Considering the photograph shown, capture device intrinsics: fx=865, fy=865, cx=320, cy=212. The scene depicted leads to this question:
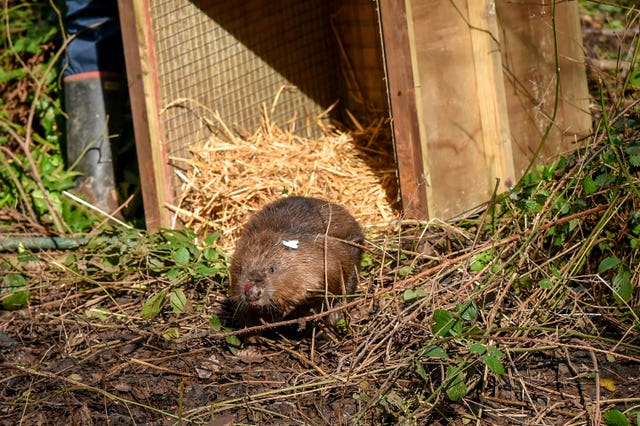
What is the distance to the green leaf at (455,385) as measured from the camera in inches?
137

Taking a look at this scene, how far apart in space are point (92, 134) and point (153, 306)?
2679 millimetres

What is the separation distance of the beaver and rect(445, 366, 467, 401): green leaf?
88 centimetres

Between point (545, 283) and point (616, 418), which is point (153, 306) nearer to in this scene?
point (545, 283)

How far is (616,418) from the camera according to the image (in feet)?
10.9

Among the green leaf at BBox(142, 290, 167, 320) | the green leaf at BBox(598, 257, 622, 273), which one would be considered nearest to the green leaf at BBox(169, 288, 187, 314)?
the green leaf at BBox(142, 290, 167, 320)

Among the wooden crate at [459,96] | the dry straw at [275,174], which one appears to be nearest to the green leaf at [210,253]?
the dry straw at [275,174]

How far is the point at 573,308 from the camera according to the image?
4168 mm

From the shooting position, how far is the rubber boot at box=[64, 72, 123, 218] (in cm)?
698

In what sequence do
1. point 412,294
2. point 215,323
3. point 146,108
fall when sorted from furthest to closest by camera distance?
point 146,108
point 215,323
point 412,294

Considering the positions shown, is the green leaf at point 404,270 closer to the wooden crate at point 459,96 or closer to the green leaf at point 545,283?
the wooden crate at point 459,96

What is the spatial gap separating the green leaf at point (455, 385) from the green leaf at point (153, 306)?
1918 mm

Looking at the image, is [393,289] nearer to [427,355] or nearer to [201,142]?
[427,355]

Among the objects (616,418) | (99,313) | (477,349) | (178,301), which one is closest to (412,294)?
(477,349)

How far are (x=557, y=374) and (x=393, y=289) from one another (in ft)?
2.82
